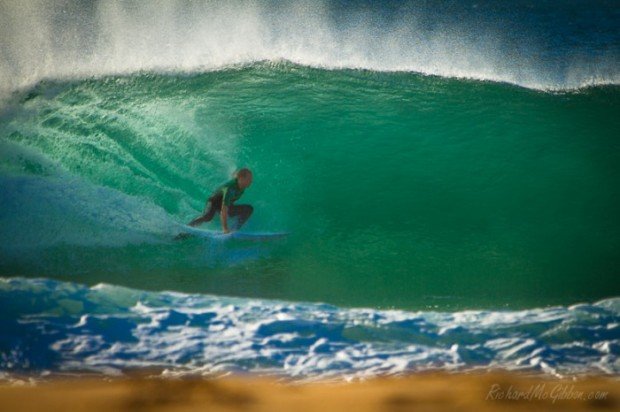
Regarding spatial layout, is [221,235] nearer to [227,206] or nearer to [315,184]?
[227,206]

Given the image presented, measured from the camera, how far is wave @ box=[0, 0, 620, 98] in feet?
11.3

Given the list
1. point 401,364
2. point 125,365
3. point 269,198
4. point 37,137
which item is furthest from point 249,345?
point 37,137

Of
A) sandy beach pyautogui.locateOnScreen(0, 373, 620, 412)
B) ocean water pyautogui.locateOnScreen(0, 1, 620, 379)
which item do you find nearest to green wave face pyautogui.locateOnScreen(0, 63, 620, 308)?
ocean water pyautogui.locateOnScreen(0, 1, 620, 379)

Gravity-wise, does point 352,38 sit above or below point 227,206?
above

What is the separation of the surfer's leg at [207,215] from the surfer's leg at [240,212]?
0.10 meters

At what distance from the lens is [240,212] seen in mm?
3086

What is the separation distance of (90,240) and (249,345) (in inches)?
44.2

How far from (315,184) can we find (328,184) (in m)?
0.08

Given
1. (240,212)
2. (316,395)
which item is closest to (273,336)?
(316,395)

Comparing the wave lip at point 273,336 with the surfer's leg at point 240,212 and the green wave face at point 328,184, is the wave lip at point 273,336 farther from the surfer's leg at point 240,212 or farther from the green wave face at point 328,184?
the surfer's leg at point 240,212

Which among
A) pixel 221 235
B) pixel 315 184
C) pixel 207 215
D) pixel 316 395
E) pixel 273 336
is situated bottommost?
pixel 316 395

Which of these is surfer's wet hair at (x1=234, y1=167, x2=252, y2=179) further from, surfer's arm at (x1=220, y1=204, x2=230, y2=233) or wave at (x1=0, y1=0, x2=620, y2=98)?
wave at (x1=0, y1=0, x2=620, y2=98)

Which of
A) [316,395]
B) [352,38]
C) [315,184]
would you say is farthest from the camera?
[352,38]

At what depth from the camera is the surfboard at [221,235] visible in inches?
118
